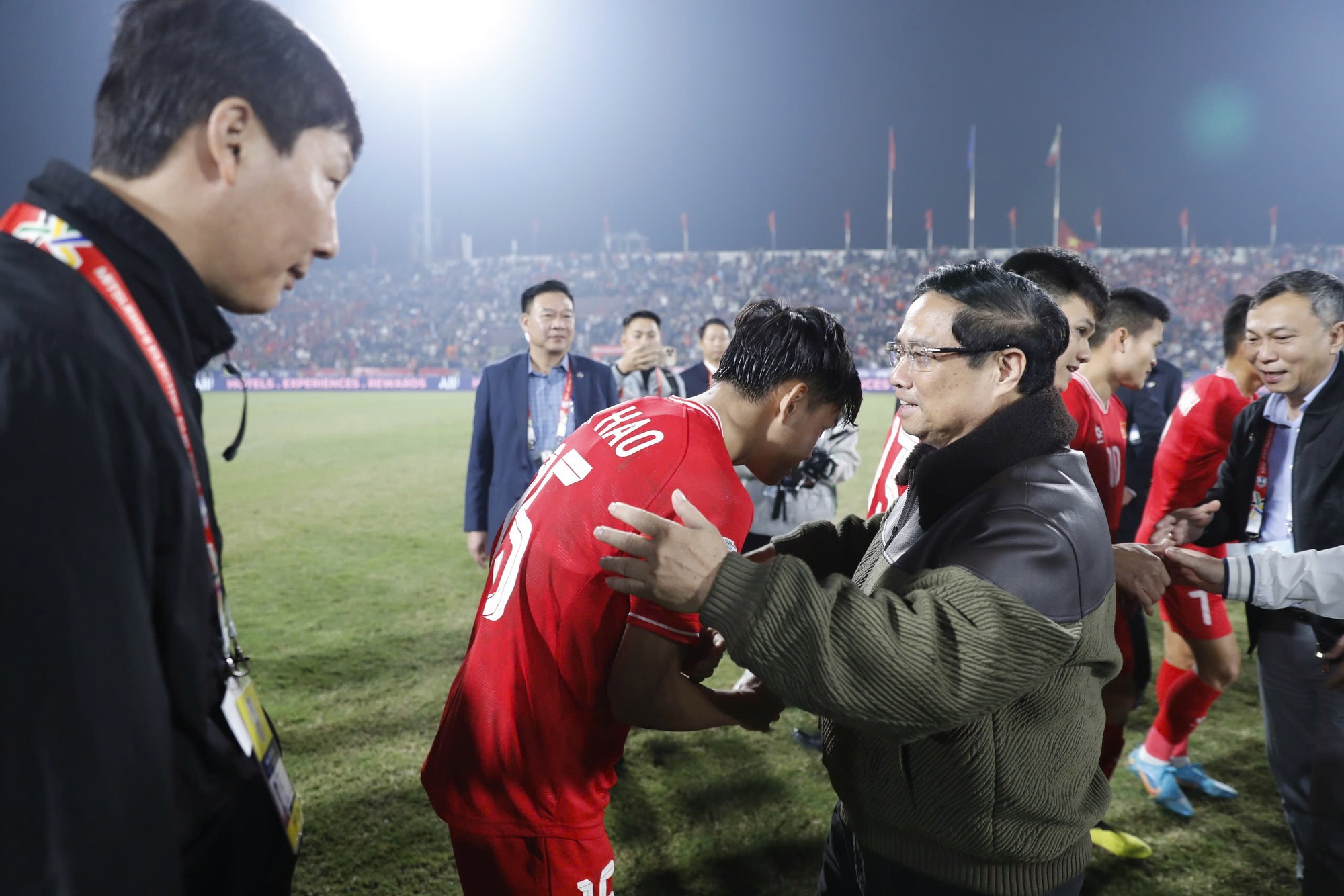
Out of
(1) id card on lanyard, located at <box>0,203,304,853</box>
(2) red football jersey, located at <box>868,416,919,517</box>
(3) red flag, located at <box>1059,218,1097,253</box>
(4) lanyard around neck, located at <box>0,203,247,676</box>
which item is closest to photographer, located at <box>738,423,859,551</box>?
(2) red football jersey, located at <box>868,416,919,517</box>

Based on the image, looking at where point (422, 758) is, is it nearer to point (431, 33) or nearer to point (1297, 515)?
point (1297, 515)

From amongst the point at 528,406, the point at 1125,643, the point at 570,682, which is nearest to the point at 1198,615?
the point at 1125,643

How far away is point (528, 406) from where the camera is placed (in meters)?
5.06

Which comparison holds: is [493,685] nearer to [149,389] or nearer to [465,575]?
[149,389]

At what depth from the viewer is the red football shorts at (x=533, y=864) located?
171 centimetres

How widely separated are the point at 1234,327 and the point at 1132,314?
1.43m

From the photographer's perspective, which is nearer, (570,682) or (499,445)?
(570,682)

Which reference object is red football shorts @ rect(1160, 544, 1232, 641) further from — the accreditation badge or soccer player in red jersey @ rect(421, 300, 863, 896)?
the accreditation badge

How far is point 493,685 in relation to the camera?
1733 mm

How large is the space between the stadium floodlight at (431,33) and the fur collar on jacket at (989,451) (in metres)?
31.4

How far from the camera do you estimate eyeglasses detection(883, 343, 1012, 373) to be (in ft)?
5.64

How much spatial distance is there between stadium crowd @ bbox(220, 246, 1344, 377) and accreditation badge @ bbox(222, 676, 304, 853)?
103 ft

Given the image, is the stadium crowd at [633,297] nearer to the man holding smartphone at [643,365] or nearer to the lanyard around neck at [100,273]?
the man holding smartphone at [643,365]

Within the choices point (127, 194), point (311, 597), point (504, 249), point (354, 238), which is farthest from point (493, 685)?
point (354, 238)
